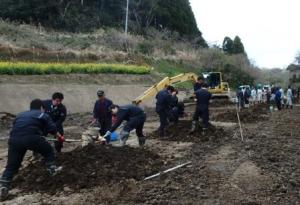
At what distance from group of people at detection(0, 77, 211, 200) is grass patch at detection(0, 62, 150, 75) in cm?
1239

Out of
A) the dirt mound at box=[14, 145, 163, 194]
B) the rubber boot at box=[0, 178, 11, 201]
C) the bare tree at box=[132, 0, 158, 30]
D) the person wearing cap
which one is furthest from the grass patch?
the bare tree at box=[132, 0, 158, 30]

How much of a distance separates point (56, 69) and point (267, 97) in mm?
16580

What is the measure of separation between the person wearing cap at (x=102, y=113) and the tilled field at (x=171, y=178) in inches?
69.2

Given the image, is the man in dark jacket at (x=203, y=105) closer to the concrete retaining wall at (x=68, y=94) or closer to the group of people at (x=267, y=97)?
the concrete retaining wall at (x=68, y=94)

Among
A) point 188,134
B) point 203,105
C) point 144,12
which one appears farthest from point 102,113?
point 144,12

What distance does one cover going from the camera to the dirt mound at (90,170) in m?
9.66

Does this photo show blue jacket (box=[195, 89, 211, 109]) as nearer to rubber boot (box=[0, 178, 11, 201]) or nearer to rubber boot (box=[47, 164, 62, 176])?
rubber boot (box=[47, 164, 62, 176])

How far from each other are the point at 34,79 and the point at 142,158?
18846 mm

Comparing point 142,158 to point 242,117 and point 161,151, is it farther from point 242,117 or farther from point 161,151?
point 242,117

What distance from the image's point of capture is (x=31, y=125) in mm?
9445

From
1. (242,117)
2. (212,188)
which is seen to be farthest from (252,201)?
(242,117)

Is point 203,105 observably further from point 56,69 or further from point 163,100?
point 56,69

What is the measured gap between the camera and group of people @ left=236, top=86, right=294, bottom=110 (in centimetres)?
3181

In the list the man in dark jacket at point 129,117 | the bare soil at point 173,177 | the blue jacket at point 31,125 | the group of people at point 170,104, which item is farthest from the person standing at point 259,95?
the blue jacket at point 31,125
